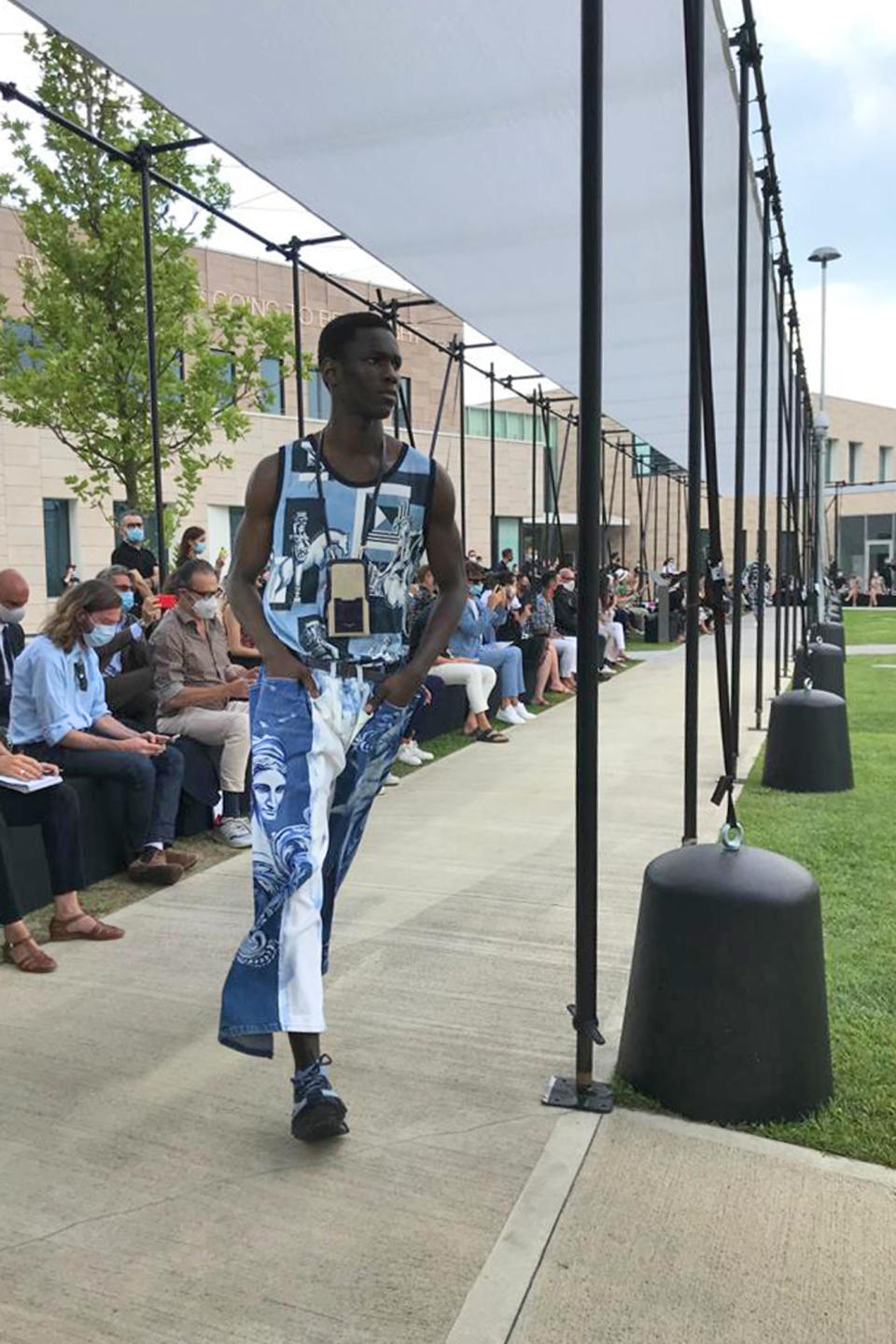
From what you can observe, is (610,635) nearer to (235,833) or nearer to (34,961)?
(235,833)

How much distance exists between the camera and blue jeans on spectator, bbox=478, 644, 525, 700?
9773 mm

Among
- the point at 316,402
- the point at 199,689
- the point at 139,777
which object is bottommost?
the point at 139,777

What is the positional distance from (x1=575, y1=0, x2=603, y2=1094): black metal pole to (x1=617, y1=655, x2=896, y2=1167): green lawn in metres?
0.35

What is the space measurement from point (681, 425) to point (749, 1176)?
12770 millimetres

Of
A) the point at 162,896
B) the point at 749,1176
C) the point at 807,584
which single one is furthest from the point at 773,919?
the point at 807,584

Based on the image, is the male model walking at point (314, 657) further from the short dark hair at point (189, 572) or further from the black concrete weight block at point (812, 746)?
the black concrete weight block at point (812, 746)

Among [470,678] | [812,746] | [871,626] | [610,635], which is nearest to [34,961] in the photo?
[812,746]

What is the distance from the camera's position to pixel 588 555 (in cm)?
271

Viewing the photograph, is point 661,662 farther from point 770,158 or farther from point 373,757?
point 373,757

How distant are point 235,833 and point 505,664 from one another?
4771 mm

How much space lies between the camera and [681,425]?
14117 millimetres

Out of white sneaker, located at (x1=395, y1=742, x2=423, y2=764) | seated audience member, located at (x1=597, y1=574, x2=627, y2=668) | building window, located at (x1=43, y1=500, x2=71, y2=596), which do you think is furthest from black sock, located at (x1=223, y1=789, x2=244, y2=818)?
building window, located at (x1=43, y1=500, x2=71, y2=596)

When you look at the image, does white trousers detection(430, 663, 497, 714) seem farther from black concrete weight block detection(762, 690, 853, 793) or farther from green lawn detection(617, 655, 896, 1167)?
black concrete weight block detection(762, 690, 853, 793)

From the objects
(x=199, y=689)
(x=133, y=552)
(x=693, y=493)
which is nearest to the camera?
(x=693, y=493)
